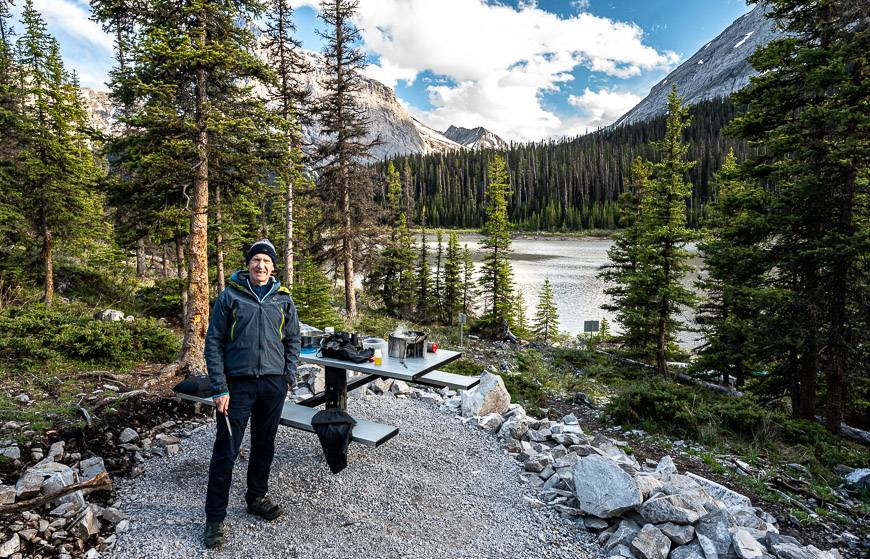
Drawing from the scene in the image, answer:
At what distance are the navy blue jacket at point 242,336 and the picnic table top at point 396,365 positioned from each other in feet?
3.76

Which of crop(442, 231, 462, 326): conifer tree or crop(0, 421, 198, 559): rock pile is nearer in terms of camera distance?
crop(0, 421, 198, 559): rock pile

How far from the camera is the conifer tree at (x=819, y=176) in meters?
8.16

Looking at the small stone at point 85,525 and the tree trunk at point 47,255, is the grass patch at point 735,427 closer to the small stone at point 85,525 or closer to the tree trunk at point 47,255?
the small stone at point 85,525

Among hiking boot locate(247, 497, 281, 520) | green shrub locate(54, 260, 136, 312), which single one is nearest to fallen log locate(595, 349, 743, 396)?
hiking boot locate(247, 497, 281, 520)

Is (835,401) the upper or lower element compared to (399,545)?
lower

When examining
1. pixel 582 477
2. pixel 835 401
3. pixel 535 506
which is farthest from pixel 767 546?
pixel 835 401

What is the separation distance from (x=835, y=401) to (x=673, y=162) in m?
8.13

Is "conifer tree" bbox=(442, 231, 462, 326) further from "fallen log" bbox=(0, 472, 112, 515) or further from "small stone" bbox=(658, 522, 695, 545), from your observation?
"small stone" bbox=(658, 522, 695, 545)

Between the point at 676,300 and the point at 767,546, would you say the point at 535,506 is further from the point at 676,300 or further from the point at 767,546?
the point at 676,300

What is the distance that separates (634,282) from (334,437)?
1328 cm

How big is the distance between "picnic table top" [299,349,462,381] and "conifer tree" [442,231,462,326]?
18.8 meters

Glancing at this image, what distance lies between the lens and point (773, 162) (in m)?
10.2

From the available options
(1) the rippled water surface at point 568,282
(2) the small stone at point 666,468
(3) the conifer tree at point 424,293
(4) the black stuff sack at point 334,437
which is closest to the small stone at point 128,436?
(4) the black stuff sack at point 334,437

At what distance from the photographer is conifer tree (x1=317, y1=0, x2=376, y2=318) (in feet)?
53.9
